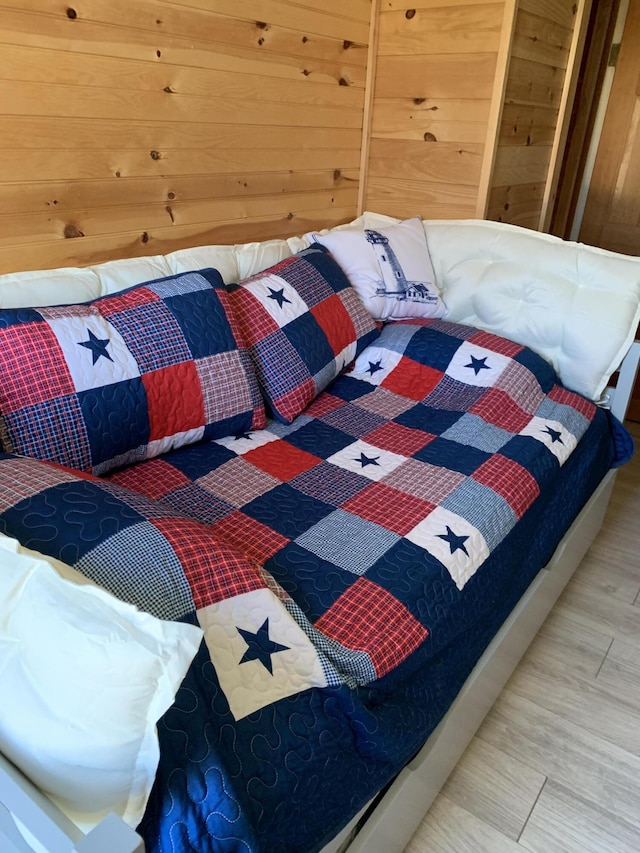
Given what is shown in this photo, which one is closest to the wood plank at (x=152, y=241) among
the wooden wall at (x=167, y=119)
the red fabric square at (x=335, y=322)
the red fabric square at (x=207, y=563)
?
the wooden wall at (x=167, y=119)

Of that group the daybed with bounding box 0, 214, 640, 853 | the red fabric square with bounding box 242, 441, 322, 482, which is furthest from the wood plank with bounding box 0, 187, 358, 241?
the red fabric square with bounding box 242, 441, 322, 482

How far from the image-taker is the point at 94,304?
4.52ft

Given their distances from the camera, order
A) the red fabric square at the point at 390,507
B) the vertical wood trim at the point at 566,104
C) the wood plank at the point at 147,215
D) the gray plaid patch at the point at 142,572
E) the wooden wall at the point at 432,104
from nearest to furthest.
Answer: the gray plaid patch at the point at 142,572 → the red fabric square at the point at 390,507 → the wood plank at the point at 147,215 → the wooden wall at the point at 432,104 → the vertical wood trim at the point at 566,104

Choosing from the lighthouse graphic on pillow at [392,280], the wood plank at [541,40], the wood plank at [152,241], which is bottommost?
the lighthouse graphic on pillow at [392,280]

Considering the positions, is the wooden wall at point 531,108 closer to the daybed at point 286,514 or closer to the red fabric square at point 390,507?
the daybed at point 286,514

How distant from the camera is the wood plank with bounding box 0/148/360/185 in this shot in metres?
1.42

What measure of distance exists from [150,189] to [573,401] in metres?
1.30

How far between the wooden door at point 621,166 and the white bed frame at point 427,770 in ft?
5.08

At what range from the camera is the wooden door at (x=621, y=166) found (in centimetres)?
292

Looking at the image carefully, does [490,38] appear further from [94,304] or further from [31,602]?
[31,602]

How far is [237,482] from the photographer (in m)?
1.37

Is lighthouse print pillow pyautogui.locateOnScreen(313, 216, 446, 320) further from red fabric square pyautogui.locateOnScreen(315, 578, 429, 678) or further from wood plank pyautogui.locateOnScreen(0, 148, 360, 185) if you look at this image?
red fabric square pyautogui.locateOnScreen(315, 578, 429, 678)

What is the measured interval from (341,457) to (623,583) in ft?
3.58

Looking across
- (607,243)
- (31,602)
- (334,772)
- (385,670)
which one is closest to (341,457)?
(385,670)
